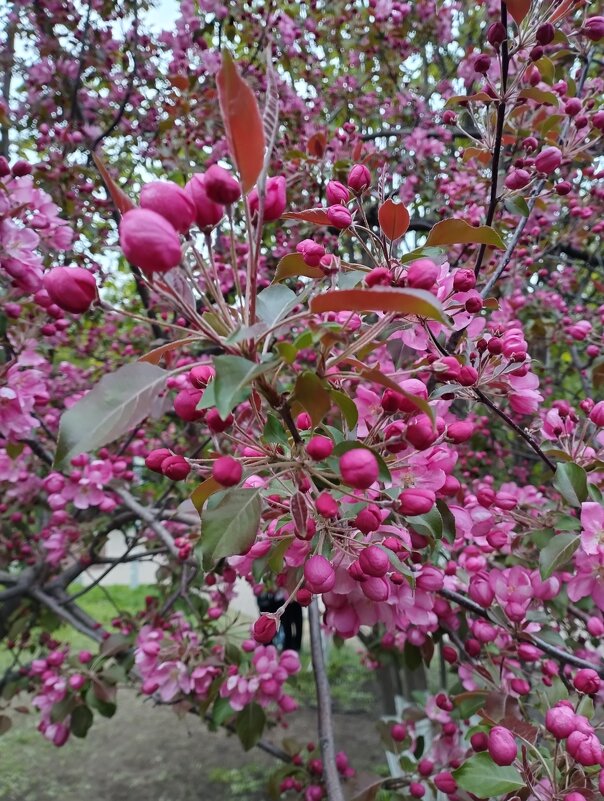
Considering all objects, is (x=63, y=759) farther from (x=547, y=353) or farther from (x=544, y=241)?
(x=544, y=241)

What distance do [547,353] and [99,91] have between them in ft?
9.94

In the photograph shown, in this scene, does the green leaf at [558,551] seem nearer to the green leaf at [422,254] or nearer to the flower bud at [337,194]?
the green leaf at [422,254]

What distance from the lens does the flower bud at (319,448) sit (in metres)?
0.66

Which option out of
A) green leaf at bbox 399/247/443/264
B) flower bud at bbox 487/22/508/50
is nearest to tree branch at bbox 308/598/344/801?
green leaf at bbox 399/247/443/264

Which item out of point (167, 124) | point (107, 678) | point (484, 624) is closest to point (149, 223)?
point (484, 624)

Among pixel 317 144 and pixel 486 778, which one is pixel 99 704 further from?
pixel 317 144

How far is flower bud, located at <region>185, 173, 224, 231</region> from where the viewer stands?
2.01 feet

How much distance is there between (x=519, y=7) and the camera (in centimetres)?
100

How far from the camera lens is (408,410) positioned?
751 millimetres

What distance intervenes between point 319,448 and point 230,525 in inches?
5.6

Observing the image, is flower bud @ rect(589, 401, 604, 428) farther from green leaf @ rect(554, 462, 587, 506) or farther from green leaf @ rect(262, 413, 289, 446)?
green leaf @ rect(262, 413, 289, 446)

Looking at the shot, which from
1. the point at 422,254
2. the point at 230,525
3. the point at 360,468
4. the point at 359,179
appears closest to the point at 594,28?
the point at 359,179

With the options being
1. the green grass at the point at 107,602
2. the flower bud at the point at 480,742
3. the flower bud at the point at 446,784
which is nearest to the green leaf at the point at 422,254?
the flower bud at the point at 480,742

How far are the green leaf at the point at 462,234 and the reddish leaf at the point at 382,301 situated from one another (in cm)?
30
